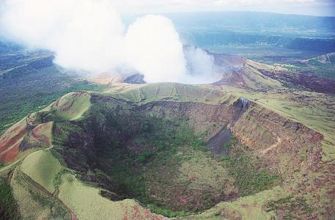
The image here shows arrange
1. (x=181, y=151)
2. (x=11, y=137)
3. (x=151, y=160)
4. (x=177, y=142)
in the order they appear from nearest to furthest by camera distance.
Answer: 1. (x=11, y=137)
2. (x=151, y=160)
3. (x=181, y=151)
4. (x=177, y=142)

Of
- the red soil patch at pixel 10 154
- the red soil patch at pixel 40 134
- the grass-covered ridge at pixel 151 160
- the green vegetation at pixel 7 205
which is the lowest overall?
the grass-covered ridge at pixel 151 160

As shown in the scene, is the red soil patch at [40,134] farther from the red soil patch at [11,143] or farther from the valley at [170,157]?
the red soil patch at [11,143]

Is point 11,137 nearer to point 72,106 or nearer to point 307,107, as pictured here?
point 72,106

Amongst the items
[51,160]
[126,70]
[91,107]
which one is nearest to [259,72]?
[126,70]

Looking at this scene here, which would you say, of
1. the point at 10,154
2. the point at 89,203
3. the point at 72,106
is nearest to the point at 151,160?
the point at 72,106

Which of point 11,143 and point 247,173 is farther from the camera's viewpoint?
point 11,143

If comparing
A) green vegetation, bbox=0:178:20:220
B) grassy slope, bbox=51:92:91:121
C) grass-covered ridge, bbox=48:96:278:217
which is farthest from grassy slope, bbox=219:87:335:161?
green vegetation, bbox=0:178:20:220

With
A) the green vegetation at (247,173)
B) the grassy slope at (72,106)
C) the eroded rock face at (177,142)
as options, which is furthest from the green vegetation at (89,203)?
the grassy slope at (72,106)

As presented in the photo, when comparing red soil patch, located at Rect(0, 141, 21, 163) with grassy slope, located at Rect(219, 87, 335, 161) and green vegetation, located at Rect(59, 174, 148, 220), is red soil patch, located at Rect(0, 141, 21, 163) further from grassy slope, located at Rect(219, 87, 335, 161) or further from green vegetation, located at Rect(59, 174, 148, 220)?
grassy slope, located at Rect(219, 87, 335, 161)
